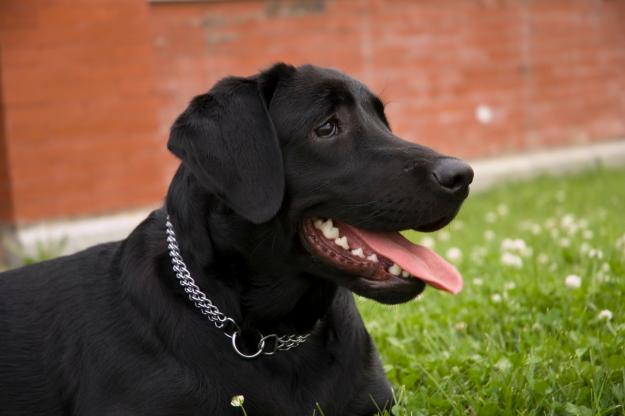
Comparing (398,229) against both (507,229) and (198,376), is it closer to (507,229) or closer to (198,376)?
(198,376)

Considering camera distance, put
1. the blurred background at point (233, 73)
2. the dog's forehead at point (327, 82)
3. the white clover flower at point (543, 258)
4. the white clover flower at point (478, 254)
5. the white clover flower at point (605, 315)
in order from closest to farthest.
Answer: the dog's forehead at point (327, 82), the white clover flower at point (605, 315), the white clover flower at point (543, 258), the white clover flower at point (478, 254), the blurred background at point (233, 73)

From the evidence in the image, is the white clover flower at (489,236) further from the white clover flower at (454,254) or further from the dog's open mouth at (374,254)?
the dog's open mouth at (374,254)

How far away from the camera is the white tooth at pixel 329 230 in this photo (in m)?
3.25

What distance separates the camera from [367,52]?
1157cm

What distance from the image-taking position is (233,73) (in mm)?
10148

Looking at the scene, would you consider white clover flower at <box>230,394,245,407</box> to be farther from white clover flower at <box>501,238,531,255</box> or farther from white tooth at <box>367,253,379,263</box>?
white clover flower at <box>501,238,531,255</box>

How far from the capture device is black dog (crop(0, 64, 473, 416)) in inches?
122

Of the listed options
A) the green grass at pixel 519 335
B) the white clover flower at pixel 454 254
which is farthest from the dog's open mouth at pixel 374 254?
the white clover flower at pixel 454 254

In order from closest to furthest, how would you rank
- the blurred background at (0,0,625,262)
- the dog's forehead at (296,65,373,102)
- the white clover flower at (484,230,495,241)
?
the dog's forehead at (296,65,373,102) < the white clover flower at (484,230,495,241) < the blurred background at (0,0,625,262)

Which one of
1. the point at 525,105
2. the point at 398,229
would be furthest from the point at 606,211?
the point at 398,229

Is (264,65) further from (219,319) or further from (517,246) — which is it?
(219,319)

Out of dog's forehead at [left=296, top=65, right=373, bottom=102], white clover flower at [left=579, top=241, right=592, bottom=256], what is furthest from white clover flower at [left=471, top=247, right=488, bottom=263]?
dog's forehead at [left=296, top=65, right=373, bottom=102]

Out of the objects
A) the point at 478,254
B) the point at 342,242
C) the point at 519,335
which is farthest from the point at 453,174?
the point at 478,254

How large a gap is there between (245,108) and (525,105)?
11.0 meters
